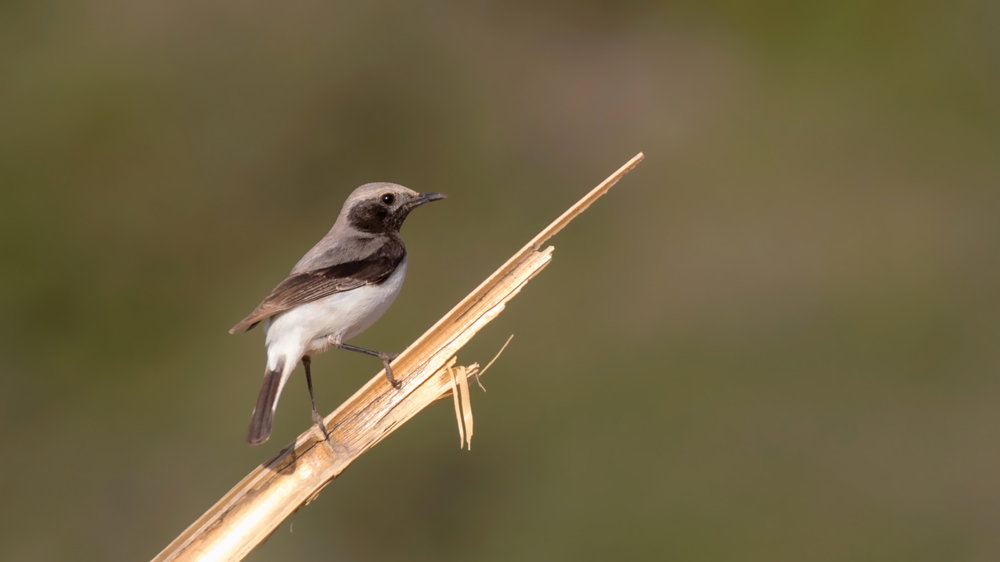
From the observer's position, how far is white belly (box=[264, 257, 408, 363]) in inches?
165

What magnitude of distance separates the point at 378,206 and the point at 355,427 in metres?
1.51

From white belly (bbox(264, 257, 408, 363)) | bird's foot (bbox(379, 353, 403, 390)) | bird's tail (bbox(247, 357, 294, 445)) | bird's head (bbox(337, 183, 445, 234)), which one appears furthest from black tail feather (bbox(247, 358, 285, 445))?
bird's head (bbox(337, 183, 445, 234))

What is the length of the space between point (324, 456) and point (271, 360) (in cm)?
72

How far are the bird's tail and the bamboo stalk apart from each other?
0.14 metres

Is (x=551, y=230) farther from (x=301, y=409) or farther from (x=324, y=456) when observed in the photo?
(x=301, y=409)

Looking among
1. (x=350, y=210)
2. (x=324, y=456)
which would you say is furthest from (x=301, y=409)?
(x=324, y=456)

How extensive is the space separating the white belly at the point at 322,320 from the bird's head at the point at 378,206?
1.82ft

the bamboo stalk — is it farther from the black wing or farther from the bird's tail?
the black wing

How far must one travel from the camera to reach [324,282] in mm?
4266

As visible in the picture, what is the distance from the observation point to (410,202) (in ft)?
15.7

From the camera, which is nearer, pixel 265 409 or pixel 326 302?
pixel 265 409

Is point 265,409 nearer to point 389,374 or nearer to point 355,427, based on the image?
point 355,427

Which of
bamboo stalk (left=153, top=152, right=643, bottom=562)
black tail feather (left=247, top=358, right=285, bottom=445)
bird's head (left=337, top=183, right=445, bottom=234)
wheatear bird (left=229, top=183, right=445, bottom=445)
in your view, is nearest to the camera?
bamboo stalk (left=153, top=152, right=643, bottom=562)

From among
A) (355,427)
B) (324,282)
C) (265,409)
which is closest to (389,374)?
(355,427)
